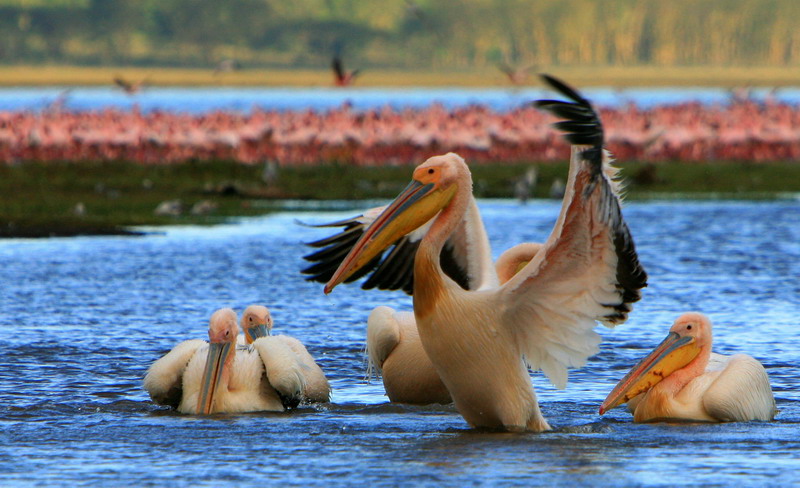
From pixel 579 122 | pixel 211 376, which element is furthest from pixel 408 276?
pixel 579 122

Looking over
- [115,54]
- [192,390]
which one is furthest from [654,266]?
[115,54]

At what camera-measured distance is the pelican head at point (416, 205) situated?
21.7ft

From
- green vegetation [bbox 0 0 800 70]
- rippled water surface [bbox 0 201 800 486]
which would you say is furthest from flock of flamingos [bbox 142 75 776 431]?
green vegetation [bbox 0 0 800 70]

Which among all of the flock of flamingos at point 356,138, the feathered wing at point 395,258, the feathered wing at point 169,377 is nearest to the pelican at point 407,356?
the feathered wing at point 395,258

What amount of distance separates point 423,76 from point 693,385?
116 m

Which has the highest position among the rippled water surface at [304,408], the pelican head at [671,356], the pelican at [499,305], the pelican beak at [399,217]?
the pelican beak at [399,217]

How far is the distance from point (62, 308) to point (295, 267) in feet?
9.51

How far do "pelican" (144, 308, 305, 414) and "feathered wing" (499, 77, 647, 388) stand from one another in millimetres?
1251

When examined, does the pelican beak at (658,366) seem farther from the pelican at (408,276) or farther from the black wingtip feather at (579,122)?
the black wingtip feather at (579,122)

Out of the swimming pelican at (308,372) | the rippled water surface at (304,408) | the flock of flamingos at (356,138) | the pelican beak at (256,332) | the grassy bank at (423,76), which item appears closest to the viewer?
the rippled water surface at (304,408)

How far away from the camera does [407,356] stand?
301 inches

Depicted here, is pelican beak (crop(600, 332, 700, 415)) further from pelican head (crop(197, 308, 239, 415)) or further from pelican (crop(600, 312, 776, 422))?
pelican head (crop(197, 308, 239, 415))

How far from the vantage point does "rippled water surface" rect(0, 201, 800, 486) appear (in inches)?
238

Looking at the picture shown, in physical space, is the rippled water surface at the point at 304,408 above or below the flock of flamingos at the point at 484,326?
below
